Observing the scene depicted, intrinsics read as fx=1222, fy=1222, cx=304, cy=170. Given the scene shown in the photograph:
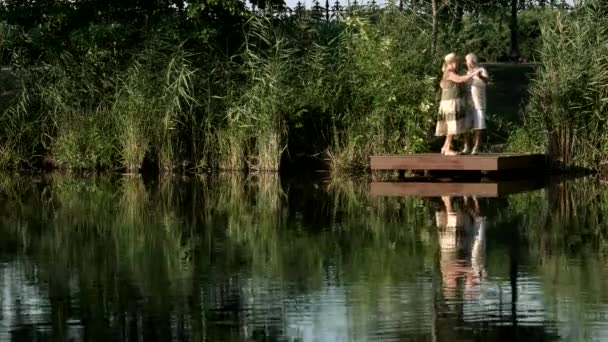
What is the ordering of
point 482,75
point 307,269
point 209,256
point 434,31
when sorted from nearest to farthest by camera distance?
point 307,269 < point 209,256 < point 482,75 < point 434,31

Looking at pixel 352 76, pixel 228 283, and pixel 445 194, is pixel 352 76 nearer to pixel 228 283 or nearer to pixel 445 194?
pixel 445 194

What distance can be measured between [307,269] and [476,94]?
8.76 m

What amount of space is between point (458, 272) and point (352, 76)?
1133 cm

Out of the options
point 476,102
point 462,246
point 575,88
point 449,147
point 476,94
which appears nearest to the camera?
point 462,246

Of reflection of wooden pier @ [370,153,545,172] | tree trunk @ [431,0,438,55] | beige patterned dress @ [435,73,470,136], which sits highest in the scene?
tree trunk @ [431,0,438,55]

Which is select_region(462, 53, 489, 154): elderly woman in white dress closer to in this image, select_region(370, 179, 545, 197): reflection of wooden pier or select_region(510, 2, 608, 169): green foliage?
select_region(370, 179, 545, 197): reflection of wooden pier

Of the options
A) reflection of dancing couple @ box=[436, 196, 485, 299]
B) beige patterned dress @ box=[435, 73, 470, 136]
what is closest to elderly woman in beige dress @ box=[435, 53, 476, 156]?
beige patterned dress @ box=[435, 73, 470, 136]

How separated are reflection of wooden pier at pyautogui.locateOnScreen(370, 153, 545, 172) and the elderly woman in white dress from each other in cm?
50

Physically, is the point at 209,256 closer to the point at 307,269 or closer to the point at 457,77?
the point at 307,269

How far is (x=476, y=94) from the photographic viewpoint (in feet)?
57.0

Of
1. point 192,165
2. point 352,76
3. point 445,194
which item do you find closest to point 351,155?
point 352,76

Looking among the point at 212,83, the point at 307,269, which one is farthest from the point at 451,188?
the point at 307,269

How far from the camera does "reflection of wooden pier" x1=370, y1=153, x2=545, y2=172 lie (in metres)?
17.4

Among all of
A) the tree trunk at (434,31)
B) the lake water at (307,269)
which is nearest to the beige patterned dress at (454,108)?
the tree trunk at (434,31)
